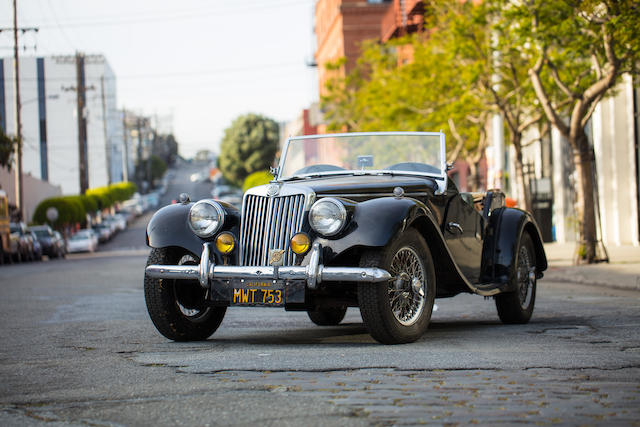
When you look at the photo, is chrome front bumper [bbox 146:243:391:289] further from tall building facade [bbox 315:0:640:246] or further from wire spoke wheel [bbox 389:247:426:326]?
tall building facade [bbox 315:0:640:246]

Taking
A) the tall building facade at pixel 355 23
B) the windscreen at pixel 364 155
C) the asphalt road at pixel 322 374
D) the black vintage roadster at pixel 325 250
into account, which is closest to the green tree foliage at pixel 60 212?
the tall building facade at pixel 355 23

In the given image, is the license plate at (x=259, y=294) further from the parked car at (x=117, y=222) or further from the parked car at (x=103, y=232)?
the parked car at (x=117, y=222)

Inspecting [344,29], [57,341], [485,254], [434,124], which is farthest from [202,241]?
[344,29]

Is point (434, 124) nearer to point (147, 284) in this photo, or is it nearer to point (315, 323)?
point (315, 323)

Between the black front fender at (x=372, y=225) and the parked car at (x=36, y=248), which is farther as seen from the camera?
the parked car at (x=36, y=248)

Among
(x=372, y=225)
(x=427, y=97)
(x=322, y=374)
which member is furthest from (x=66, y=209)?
(x=322, y=374)

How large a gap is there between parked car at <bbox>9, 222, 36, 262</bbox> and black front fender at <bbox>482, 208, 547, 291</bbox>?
33.6m

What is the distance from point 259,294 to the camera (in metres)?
7.10

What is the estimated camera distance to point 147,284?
7570 mm

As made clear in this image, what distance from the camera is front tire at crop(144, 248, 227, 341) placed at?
756 centimetres

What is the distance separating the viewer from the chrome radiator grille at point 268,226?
7.30m

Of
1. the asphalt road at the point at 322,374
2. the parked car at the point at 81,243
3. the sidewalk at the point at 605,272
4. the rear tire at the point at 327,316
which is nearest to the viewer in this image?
the asphalt road at the point at 322,374

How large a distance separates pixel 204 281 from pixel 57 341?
1.70 m

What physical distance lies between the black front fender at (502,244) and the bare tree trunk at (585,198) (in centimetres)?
1032
